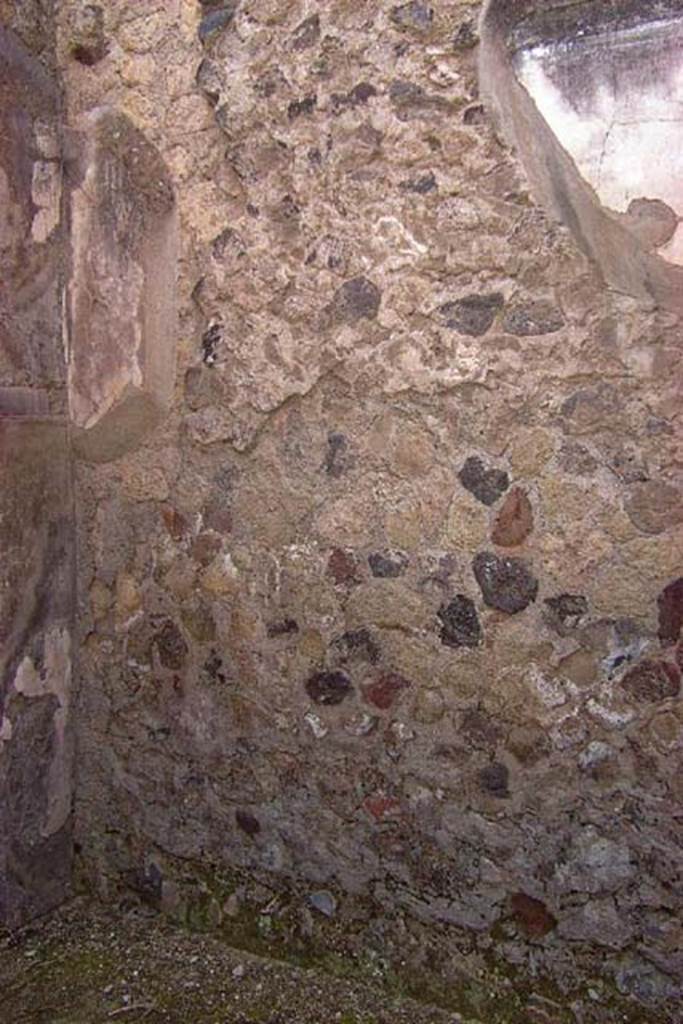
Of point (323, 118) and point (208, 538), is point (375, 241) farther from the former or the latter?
point (208, 538)

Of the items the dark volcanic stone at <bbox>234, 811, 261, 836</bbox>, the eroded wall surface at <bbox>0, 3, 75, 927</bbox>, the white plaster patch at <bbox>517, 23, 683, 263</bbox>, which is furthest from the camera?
the dark volcanic stone at <bbox>234, 811, 261, 836</bbox>

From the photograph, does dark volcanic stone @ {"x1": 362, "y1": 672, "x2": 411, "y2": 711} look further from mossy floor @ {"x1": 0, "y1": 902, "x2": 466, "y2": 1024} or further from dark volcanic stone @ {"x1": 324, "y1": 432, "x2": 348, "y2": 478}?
mossy floor @ {"x1": 0, "y1": 902, "x2": 466, "y2": 1024}

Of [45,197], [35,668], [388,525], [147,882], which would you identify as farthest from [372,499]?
[147,882]

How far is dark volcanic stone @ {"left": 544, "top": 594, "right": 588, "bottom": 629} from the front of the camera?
204cm

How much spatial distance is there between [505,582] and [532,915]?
2.25ft

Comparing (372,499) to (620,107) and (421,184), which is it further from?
(620,107)

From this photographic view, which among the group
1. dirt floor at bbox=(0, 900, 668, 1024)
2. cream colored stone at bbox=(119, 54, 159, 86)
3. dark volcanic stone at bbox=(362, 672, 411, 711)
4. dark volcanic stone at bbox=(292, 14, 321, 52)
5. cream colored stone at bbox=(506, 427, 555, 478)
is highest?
cream colored stone at bbox=(119, 54, 159, 86)

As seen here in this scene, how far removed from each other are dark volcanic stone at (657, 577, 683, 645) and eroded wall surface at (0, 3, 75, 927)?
4.58 ft

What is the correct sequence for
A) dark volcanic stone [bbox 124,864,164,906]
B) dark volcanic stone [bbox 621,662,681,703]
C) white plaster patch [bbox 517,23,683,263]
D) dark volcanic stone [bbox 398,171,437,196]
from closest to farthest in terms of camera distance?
white plaster patch [bbox 517,23,683,263], dark volcanic stone [bbox 621,662,681,703], dark volcanic stone [bbox 398,171,437,196], dark volcanic stone [bbox 124,864,164,906]

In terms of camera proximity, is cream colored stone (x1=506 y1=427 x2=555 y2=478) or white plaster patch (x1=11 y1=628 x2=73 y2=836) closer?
cream colored stone (x1=506 y1=427 x2=555 y2=478)

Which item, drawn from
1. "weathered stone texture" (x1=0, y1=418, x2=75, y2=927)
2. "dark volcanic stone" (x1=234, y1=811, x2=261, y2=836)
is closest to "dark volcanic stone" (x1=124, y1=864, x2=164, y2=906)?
"weathered stone texture" (x1=0, y1=418, x2=75, y2=927)

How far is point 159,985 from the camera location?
2.35 metres

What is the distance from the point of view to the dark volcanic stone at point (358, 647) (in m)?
2.25

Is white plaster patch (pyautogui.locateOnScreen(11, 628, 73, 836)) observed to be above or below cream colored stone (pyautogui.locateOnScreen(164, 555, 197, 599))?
below
